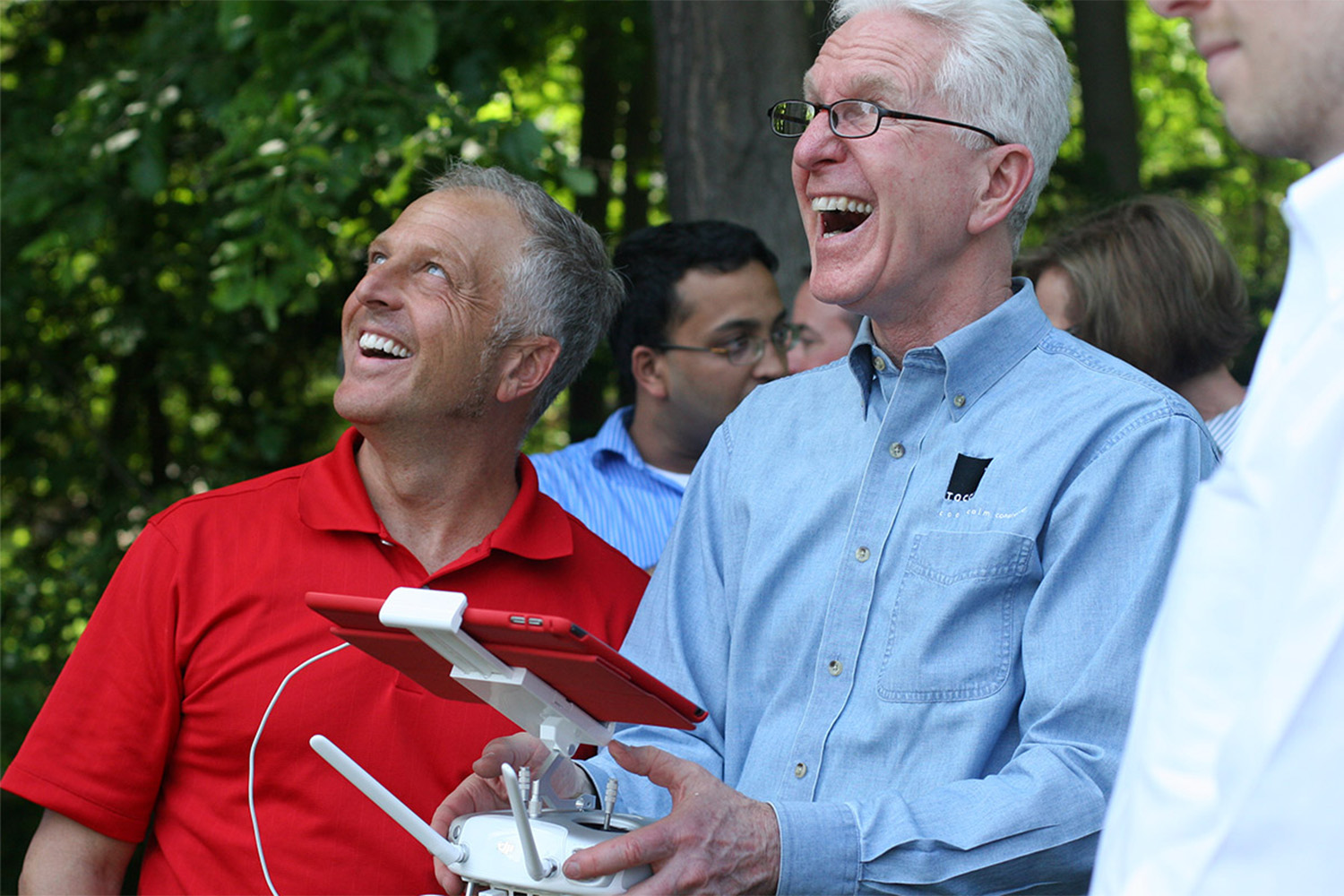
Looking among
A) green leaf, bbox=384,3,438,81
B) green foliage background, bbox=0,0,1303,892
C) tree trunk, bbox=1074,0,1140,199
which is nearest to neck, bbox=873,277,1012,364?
green foliage background, bbox=0,0,1303,892

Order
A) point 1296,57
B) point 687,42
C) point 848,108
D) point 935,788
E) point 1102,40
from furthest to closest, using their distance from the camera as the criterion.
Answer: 1. point 1102,40
2. point 687,42
3. point 848,108
4. point 935,788
5. point 1296,57

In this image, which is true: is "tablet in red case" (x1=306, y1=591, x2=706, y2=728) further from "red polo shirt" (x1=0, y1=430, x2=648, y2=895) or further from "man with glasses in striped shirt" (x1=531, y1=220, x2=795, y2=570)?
"man with glasses in striped shirt" (x1=531, y1=220, x2=795, y2=570)

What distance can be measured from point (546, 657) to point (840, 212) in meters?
1.01

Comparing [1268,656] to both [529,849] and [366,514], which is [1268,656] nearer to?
[529,849]

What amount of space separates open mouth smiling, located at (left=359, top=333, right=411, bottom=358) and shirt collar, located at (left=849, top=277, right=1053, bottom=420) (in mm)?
1105

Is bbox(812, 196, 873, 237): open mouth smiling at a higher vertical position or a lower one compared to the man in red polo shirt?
higher

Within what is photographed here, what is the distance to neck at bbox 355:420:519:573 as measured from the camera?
267cm

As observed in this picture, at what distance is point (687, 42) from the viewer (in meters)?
4.33

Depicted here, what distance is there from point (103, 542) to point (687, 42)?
3.01 metres

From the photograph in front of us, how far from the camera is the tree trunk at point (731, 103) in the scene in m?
4.30

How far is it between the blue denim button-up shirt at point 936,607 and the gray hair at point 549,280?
0.71m

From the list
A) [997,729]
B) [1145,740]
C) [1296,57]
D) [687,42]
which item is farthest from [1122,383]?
[687,42]

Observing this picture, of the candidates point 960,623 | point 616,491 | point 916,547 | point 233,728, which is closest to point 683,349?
point 616,491

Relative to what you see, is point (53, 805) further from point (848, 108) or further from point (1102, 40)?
point (1102, 40)
